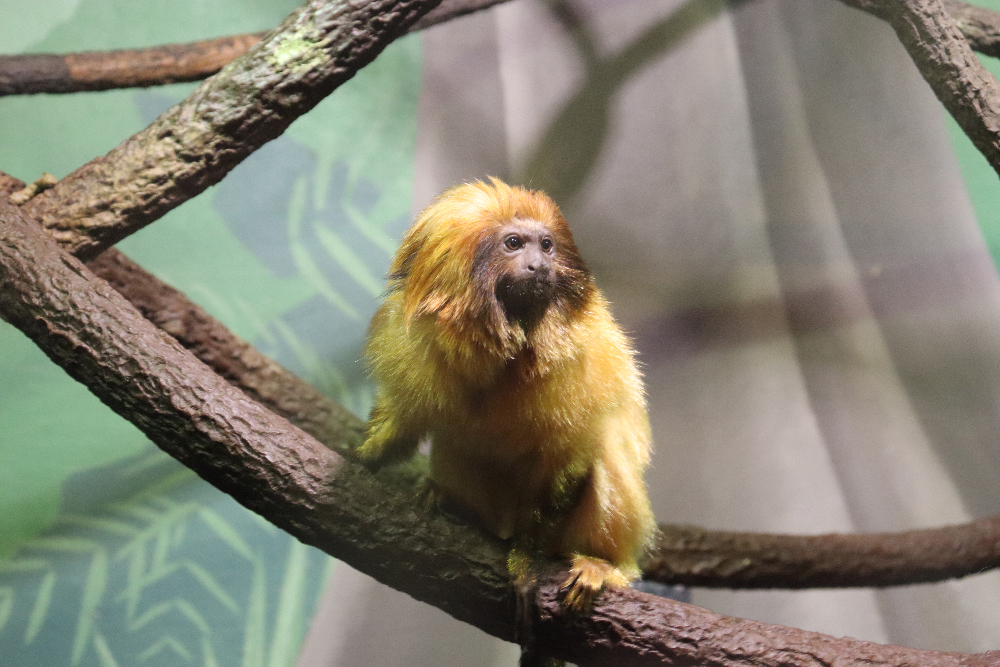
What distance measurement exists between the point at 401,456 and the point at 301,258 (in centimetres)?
186

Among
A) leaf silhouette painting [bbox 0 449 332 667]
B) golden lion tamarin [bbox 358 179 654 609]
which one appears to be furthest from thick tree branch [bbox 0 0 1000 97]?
leaf silhouette painting [bbox 0 449 332 667]

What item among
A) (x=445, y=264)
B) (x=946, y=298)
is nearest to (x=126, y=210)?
(x=445, y=264)

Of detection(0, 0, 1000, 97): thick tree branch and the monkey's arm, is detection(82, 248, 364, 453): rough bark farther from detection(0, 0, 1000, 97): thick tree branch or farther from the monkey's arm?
the monkey's arm

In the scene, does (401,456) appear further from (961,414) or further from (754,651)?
(961,414)

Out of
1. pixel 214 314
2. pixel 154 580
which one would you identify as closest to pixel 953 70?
pixel 214 314

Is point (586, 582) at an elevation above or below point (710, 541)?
below

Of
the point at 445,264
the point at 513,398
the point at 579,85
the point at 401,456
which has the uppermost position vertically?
the point at 579,85

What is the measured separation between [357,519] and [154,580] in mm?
1983

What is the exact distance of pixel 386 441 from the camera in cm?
221

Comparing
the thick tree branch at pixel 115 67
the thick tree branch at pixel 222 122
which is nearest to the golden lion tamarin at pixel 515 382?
the thick tree branch at pixel 222 122

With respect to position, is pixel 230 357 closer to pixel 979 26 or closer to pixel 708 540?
pixel 708 540

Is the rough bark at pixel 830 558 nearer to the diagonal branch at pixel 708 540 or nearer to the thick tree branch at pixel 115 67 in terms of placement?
the diagonal branch at pixel 708 540

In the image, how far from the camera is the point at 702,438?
3.98 meters

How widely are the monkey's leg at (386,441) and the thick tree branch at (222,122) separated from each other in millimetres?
1060
